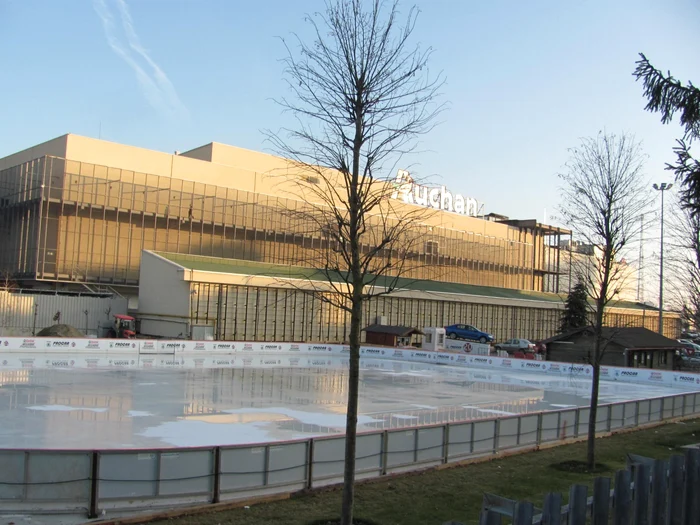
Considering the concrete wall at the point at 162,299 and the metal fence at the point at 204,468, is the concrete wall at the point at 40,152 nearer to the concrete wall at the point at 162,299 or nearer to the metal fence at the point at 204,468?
the concrete wall at the point at 162,299

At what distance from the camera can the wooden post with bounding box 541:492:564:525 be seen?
18.9ft

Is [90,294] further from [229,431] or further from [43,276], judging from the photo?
[229,431]

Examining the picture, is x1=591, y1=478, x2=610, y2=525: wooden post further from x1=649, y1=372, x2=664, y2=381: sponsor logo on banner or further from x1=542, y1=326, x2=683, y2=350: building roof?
x1=542, y1=326, x2=683, y2=350: building roof

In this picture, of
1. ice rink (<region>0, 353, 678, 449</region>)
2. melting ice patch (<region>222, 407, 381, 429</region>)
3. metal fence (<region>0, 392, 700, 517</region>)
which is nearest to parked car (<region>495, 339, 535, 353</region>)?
ice rink (<region>0, 353, 678, 449</region>)

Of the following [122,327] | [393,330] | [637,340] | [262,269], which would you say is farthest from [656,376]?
[122,327]

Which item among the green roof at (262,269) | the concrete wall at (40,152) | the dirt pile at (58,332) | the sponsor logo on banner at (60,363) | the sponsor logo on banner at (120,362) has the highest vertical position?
the concrete wall at (40,152)

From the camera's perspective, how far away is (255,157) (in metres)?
73.4

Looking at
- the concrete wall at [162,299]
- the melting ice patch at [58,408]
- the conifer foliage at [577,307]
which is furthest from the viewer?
the concrete wall at [162,299]

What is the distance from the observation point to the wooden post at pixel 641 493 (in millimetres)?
6875

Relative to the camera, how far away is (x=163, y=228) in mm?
63250

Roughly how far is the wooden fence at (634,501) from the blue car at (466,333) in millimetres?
61106

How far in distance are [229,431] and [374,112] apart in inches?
447

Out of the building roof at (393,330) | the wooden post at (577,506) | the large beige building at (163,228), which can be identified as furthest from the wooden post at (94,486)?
the building roof at (393,330)

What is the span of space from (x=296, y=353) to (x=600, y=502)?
47.7 meters
